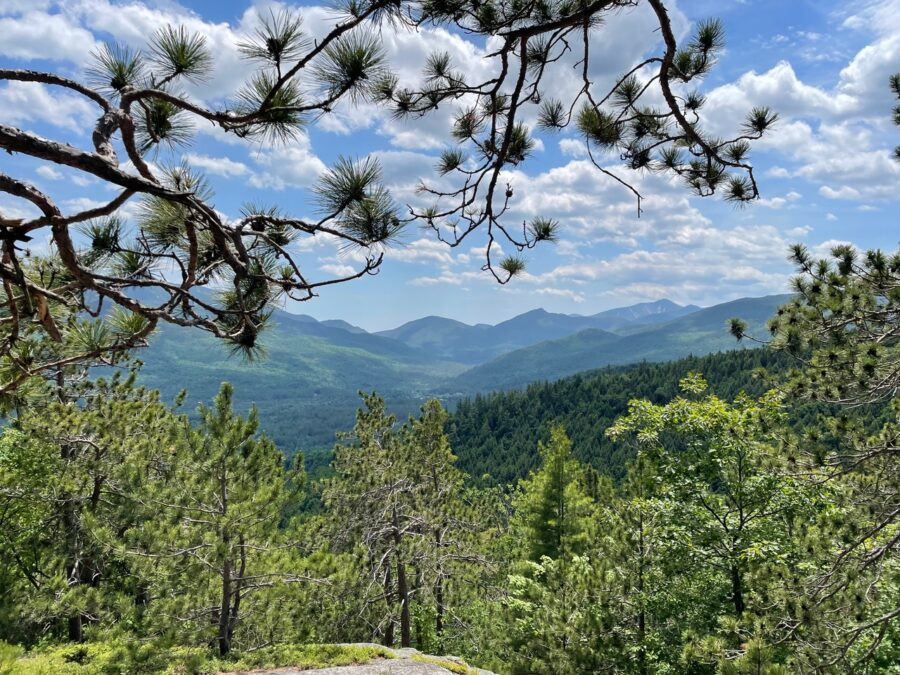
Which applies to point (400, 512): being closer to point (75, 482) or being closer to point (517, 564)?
point (517, 564)

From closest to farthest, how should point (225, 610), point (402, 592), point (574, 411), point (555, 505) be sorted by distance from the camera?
point (225, 610), point (402, 592), point (555, 505), point (574, 411)

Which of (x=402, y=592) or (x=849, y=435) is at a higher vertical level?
(x=849, y=435)

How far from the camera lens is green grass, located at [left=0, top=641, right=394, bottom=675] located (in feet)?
18.5

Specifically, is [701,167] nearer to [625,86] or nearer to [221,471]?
[625,86]

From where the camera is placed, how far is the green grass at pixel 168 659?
5.63 m

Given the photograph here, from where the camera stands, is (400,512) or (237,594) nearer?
(237,594)

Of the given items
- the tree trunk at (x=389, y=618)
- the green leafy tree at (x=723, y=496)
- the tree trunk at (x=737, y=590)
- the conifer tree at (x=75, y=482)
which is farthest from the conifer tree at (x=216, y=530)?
the tree trunk at (x=737, y=590)

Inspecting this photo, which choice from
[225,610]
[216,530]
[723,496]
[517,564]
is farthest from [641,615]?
[216,530]

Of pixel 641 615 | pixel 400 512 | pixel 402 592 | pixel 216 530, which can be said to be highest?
pixel 216 530

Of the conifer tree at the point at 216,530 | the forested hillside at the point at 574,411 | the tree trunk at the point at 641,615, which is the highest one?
the conifer tree at the point at 216,530

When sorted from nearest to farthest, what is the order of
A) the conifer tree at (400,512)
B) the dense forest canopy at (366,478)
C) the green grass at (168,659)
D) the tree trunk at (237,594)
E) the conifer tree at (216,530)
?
the dense forest canopy at (366,478)
the green grass at (168,659)
the conifer tree at (216,530)
the tree trunk at (237,594)
the conifer tree at (400,512)

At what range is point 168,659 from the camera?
613 centimetres

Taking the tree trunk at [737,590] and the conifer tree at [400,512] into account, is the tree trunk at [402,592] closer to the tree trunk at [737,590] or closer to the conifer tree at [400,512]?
the conifer tree at [400,512]

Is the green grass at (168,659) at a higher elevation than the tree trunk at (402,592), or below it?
higher
